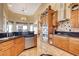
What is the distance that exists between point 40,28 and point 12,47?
2.36 ft

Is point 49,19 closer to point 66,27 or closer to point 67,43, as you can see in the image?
point 66,27

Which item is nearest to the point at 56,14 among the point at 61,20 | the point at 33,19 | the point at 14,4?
the point at 61,20

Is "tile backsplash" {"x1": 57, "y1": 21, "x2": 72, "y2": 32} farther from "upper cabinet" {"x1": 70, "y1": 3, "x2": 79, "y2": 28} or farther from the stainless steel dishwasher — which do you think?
the stainless steel dishwasher

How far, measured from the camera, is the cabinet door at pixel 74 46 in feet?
6.79

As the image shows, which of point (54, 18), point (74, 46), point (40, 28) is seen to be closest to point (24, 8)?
point (40, 28)

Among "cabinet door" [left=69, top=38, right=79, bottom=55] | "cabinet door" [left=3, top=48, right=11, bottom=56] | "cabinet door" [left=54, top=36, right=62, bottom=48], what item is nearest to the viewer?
"cabinet door" [left=69, top=38, right=79, bottom=55]

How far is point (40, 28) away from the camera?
7.70 feet

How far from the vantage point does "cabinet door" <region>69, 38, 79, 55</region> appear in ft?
6.79

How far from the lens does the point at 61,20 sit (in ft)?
7.40

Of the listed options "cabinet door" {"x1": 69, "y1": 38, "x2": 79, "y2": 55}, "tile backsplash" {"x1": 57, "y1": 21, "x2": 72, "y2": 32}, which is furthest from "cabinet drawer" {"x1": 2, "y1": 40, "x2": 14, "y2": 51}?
"cabinet door" {"x1": 69, "y1": 38, "x2": 79, "y2": 55}

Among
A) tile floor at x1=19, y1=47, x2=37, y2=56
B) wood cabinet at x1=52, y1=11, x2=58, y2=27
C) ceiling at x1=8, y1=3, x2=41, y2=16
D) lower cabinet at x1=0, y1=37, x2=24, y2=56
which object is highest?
ceiling at x1=8, y1=3, x2=41, y2=16

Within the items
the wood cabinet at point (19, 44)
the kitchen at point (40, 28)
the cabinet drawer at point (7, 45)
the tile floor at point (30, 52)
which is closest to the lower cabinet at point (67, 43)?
the kitchen at point (40, 28)

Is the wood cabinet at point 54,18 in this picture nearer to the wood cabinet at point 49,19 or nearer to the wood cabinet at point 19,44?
the wood cabinet at point 49,19

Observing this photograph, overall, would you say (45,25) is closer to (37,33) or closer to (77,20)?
(37,33)
